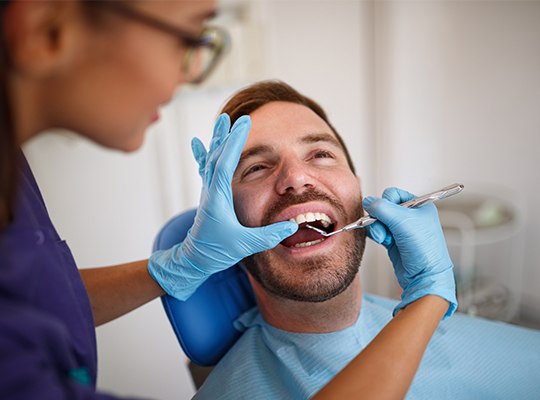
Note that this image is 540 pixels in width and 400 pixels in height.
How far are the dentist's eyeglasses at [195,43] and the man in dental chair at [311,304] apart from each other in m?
0.46

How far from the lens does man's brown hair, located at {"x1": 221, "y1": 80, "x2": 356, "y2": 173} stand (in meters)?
1.25

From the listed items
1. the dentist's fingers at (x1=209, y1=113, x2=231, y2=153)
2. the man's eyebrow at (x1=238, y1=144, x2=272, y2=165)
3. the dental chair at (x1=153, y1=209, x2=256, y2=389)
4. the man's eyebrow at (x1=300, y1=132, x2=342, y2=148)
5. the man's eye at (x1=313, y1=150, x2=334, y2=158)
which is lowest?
the dental chair at (x1=153, y1=209, x2=256, y2=389)

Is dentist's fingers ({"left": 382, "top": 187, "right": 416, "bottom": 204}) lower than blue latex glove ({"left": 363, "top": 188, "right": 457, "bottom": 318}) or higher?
higher

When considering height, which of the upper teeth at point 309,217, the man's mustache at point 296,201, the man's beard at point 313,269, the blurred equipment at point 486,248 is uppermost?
the man's mustache at point 296,201

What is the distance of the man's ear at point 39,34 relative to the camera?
476 millimetres

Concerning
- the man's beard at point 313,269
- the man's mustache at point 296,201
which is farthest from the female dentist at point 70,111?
the man's mustache at point 296,201

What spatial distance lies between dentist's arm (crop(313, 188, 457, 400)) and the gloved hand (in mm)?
238

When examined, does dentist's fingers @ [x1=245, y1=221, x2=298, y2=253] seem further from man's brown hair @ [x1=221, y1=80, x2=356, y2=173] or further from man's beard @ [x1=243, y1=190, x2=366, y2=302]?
man's brown hair @ [x1=221, y1=80, x2=356, y2=173]

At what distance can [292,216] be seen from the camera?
1048 mm

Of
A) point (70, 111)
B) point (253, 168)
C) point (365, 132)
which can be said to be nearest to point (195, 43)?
point (70, 111)

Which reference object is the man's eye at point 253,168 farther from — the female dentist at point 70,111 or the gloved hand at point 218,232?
the female dentist at point 70,111

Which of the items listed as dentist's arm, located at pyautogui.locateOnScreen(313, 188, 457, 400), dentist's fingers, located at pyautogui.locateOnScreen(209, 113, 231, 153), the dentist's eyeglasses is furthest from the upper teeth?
the dentist's eyeglasses

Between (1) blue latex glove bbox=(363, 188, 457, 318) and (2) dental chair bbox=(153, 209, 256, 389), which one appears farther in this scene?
(2) dental chair bbox=(153, 209, 256, 389)

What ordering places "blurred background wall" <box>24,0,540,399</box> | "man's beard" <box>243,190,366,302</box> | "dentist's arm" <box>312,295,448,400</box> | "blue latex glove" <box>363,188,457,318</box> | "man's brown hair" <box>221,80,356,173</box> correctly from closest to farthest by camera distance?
1. "dentist's arm" <box>312,295,448,400</box>
2. "blue latex glove" <box>363,188,457,318</box>
3. "man's beard" <box>243,190,366,302</box>
4. "man's brown hair" <box>221,80,356,173</box>
5. "blurred background wall" <box>24,0,540,399</box>
